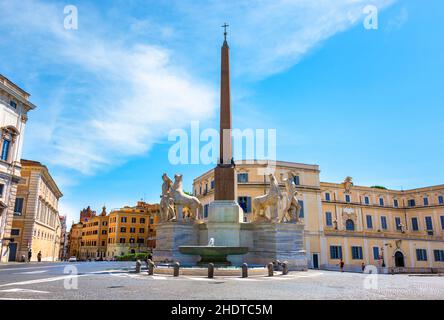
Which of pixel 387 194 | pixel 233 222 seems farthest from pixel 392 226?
pixel 233 222

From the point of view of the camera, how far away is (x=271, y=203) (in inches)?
762

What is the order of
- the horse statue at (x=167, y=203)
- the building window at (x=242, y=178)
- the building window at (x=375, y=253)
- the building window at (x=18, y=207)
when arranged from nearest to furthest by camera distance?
the horse statue at (x=167, y=203), the building window at (x=18, y=207), the building window at (x=242, y=178), the building window at (x=375, y=253)

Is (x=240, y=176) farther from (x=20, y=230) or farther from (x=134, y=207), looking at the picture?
(x=134, y=207)

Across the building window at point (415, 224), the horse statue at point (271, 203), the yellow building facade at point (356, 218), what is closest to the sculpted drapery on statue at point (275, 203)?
the horse statue at point (271, 203)

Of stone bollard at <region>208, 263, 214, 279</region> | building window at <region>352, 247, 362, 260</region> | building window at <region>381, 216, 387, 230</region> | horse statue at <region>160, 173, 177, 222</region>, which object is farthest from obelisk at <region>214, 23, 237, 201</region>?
building window at <region>381, 216, 387, 230</region>

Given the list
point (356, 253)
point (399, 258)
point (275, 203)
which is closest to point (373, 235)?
point (356, 253)

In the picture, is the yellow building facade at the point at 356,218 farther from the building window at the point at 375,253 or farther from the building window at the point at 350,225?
the building window at the point at 350,225

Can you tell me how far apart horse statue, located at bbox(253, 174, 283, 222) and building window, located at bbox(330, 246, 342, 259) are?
25446 mm

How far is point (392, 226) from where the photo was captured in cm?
5388

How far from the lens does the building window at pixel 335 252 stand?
41.3m

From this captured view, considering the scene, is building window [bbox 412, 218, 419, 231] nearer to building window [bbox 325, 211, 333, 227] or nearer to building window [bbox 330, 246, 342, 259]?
building window [bbox 325, 211, 333, 227]

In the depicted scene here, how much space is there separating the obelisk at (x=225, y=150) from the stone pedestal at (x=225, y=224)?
0.63m

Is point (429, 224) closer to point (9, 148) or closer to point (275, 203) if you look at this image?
point (275, 203)
